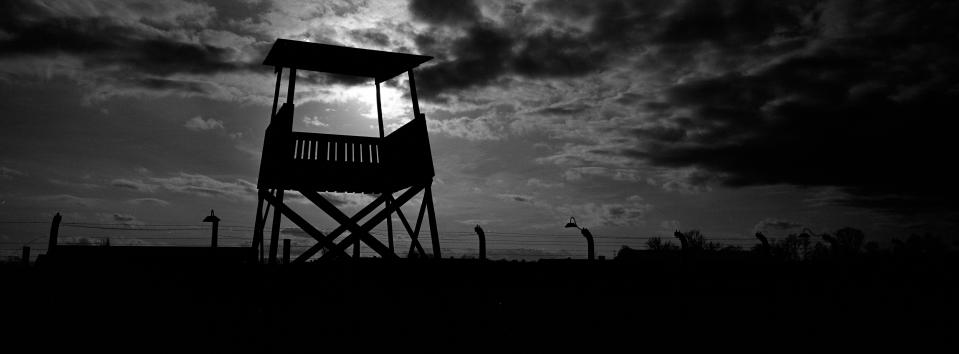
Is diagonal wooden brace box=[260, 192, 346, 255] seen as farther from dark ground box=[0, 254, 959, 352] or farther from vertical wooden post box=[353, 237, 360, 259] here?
dark ground box=[0, 254, 959, 352]

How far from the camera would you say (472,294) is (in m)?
10.6

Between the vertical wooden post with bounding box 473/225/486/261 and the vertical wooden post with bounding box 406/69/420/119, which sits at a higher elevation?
the vertical wooden post with bounding box 406/69/420/119

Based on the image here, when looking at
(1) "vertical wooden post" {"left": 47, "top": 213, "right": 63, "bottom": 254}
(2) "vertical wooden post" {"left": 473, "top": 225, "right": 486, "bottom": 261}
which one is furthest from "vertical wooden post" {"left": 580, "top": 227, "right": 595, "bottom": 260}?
(1) "vertical wooden post" {"left": 47, "top": 213, "right": 63, "bottom": 254}

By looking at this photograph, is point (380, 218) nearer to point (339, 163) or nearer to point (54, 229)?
point (339, 163)

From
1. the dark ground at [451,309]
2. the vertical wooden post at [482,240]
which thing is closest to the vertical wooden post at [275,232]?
the dark ground at [451,309]

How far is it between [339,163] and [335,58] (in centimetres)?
207

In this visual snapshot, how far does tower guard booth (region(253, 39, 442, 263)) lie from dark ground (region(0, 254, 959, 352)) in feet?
7.98

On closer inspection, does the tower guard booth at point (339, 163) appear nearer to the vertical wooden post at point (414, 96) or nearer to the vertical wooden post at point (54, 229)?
the vertical wooden post at point (414, 96)

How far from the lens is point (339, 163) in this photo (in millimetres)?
13578

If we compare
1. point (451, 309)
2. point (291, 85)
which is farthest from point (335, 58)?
point (451, 309)

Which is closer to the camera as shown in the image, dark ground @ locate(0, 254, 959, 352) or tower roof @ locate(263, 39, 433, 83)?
dark ground @ locate(0, 254, 959, 352)

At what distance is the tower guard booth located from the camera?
42.7ft

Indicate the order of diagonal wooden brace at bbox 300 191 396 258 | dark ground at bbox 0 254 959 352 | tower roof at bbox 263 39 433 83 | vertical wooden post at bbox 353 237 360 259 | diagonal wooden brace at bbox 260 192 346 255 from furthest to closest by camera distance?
vertical wooden post at bbox 353 237 360 259, diagonal wooden brace at bbox 300 191 396 258, diagonal wooden brace at bbox 260 192 346 255, tower roof at bbox 263 39 433 83, dark ground at bbox 0 254 959 352

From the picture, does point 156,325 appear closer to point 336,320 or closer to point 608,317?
point 336,320
